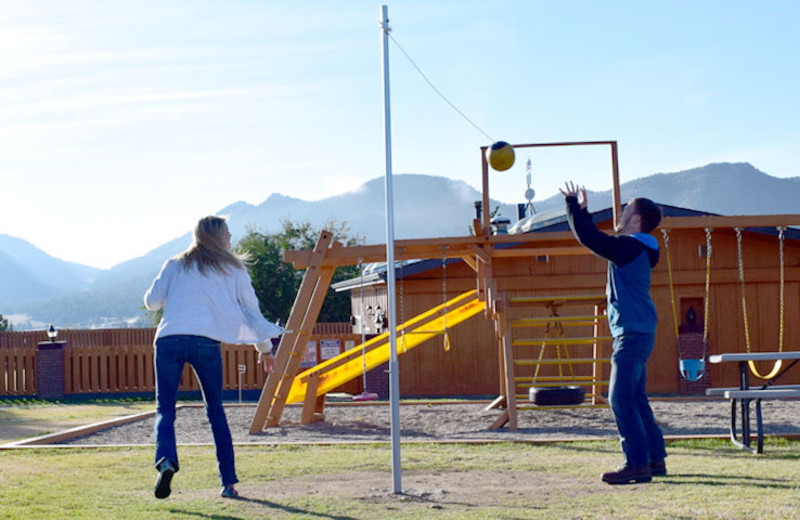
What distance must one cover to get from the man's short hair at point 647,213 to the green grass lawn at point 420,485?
174 cm

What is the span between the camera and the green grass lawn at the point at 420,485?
18.1ft

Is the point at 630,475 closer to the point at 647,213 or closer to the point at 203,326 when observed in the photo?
the point at 647,213

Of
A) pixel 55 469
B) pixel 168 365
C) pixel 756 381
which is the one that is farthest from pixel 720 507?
pixel 756 381

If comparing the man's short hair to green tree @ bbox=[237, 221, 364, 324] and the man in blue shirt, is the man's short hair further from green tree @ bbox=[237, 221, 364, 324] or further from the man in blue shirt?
green tree @ bbox=[237, 221, 364, 324]

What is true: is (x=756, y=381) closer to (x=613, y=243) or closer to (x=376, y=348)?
(x=376, y=348)

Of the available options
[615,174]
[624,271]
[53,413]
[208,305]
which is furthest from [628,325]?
[53,413]

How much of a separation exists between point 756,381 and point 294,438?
11.5m

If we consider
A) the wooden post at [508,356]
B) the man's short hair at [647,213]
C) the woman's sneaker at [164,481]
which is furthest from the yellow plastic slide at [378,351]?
the woman's sneaker at [164,481]

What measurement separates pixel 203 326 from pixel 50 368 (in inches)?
638

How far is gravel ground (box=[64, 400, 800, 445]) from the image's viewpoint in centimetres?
1044

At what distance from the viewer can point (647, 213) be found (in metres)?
6.60

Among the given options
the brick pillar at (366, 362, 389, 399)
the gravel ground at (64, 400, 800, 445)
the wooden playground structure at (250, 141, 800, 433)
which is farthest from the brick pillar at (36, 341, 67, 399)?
the wooden playground structure at (250, 141, 800, 433)

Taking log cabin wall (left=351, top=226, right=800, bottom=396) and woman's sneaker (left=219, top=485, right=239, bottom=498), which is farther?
log cabin wall (left=351, top=226, right=800, bottom=396)

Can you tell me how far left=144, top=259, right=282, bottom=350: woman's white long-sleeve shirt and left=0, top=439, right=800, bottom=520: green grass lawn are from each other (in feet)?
3.48
